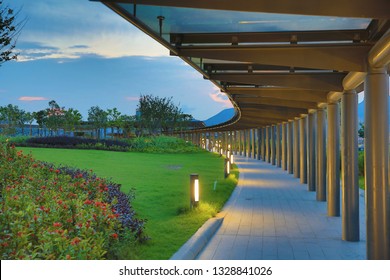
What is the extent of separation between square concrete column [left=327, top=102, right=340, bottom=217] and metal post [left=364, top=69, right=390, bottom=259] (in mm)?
4316

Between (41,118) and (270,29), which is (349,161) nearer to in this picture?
(270,29)

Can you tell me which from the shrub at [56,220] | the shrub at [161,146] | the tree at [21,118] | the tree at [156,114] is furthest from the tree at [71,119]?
the shrub at [56,220]

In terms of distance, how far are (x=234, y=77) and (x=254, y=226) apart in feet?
12.1

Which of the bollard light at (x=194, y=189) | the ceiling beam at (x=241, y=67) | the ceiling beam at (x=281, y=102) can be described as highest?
the ceiling beam at (x=241, y=67)

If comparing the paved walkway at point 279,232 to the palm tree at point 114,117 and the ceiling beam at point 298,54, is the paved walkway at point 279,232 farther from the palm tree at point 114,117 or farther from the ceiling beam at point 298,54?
the palm tree at point 114,117

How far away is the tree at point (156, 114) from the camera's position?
67.8 m

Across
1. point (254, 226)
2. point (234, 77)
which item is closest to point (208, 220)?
point (254, 226)

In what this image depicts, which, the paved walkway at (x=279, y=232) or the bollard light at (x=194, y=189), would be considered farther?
the bollard light at (x=194, y=189)

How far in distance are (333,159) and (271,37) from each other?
4821 mm

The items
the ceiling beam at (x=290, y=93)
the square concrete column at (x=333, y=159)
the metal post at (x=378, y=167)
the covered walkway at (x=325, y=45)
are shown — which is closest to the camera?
the covered walkway at (x=325, y=45)

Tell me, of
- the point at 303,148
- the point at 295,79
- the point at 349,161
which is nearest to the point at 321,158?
the point at 295,79

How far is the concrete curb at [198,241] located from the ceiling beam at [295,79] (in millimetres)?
3523
